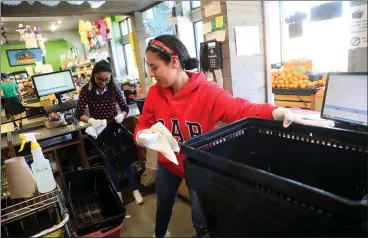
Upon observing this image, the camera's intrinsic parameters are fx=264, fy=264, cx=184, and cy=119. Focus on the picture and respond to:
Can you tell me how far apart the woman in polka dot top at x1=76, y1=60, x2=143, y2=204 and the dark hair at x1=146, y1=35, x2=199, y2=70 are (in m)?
1.38

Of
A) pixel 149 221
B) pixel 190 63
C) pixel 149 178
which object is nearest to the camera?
pixel 190 63

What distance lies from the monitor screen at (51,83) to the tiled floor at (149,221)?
245cm

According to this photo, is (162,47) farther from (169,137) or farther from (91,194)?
(91,194)

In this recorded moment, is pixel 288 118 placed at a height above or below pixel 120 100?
above

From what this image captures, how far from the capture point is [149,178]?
315cm

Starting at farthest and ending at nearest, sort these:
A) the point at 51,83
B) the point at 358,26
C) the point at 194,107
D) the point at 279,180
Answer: the point at 51,83 < the point at 194,107 < the point at 358,26 < the point at 279,180

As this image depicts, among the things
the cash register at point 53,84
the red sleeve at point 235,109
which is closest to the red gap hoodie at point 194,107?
the red sleeve at point 235,109

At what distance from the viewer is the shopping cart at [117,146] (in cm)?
264

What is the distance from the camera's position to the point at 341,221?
434mm

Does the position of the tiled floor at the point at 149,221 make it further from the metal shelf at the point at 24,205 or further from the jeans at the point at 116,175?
the metal shelf at the point at 24,205

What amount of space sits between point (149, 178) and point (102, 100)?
107 cm

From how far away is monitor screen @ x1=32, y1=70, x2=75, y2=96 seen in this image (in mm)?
4152

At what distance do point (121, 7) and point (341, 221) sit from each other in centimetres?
324

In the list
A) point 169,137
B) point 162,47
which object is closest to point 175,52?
point 162,47
